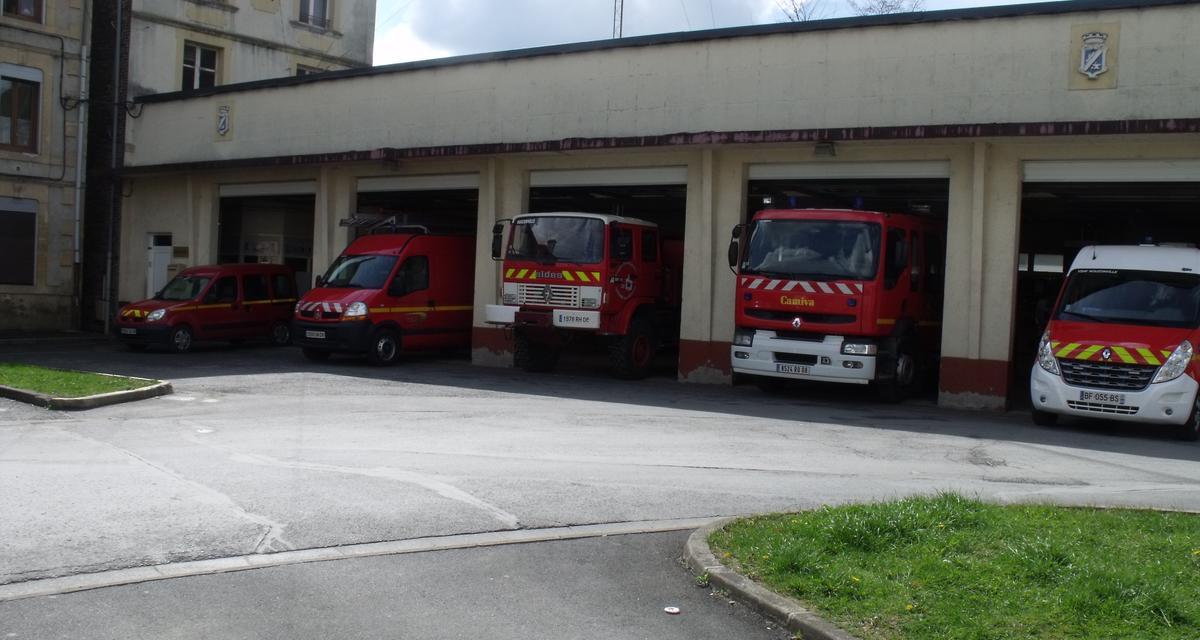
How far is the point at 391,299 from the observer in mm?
21812

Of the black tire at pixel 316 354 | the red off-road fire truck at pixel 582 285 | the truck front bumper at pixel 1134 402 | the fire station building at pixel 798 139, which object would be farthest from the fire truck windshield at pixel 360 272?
the truck front bumper at pixel 1134 402

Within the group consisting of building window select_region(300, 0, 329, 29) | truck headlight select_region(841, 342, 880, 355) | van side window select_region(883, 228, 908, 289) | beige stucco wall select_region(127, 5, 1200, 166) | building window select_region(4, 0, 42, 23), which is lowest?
truck headlight select_region(841, 342, 880, 355)

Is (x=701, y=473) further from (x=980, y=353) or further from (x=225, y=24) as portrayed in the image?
(x=225, y=24)

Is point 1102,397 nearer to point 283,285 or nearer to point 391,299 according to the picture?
point 391,299

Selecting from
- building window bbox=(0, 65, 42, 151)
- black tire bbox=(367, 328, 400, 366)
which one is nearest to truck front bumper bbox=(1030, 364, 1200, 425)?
black tire bbox=(367, 328, 400, 366)

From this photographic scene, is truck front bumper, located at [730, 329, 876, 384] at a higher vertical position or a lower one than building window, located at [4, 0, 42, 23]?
lower

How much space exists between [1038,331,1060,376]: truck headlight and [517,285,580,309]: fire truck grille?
290 inches

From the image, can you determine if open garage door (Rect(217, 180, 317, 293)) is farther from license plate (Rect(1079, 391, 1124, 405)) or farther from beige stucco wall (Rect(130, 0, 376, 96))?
license plate (Rect(1079, 391, 1124, 405))

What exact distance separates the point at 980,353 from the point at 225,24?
24038mm

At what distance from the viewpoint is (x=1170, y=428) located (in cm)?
1544

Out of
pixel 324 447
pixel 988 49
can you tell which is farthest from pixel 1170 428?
pixel 324 447

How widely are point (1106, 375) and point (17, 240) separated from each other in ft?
85.6

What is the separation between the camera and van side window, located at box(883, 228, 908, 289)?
16734mm

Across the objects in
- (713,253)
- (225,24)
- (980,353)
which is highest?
(225,24)
